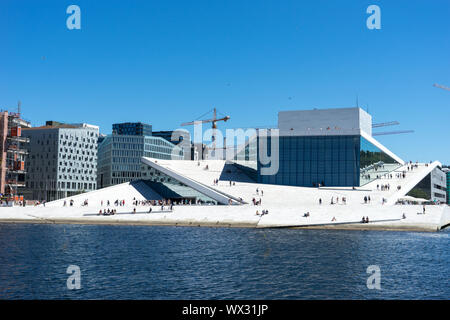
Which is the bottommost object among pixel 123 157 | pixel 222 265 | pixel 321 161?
pixel 222 265

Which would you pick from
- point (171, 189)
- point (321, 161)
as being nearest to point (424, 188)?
point (321, 161)

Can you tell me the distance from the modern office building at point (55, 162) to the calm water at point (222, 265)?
83206 millimetres

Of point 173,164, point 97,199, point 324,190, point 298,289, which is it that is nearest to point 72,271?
point 298,289

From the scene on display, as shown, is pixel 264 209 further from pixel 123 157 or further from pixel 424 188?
pixel 123 157

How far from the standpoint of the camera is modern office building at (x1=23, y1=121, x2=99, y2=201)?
396 ft

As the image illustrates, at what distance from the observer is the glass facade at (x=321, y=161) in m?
76.6

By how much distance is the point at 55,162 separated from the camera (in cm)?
12088

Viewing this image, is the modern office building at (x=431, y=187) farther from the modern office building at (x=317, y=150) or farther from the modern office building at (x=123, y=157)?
the modern office building at (x=123, y=157)

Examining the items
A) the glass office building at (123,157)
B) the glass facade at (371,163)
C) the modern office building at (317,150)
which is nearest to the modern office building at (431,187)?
the glass facade at (371,163)

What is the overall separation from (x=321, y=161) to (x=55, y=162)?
75.1m

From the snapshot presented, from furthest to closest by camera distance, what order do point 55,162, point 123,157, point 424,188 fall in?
1. point 123,157
2. point 55,162
3. point 424,188

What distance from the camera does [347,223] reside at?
49906 millimetres

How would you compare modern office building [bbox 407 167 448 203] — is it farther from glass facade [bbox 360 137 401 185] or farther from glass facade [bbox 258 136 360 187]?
glass facade [bbox 258 136 360 187]
